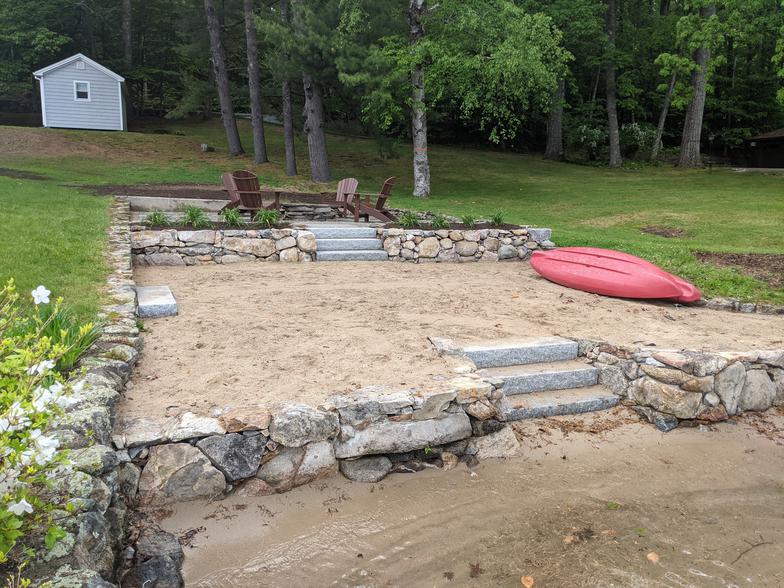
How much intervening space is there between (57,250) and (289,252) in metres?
2.95

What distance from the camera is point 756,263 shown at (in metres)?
8.23

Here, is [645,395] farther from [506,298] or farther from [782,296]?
[782,296]

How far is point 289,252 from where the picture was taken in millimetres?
8195

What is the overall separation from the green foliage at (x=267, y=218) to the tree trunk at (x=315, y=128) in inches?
330

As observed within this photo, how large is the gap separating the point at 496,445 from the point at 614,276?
3793 millimetres

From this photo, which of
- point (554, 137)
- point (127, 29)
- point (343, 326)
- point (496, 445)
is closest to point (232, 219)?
point (343, 326)

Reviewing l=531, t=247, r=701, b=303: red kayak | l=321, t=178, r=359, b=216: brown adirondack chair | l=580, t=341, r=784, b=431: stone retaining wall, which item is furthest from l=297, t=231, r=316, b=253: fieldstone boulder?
l=580, t=341, r=784, b=431: stone retaining wall

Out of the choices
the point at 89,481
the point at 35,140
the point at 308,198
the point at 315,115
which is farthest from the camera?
the point at 35,140

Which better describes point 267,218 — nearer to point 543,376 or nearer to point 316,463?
point 543,376

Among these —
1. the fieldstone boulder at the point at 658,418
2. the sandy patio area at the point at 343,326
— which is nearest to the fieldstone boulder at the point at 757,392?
the sandy patio area at the point at 343,326

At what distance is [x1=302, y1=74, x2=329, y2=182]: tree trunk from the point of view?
16516mm

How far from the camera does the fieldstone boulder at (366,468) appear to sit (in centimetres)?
346

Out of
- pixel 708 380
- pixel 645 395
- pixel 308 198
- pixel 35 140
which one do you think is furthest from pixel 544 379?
pixel 35 140

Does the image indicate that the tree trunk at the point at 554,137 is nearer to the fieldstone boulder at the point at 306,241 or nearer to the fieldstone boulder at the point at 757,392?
the fieldstone boulder at the point at 306,241
